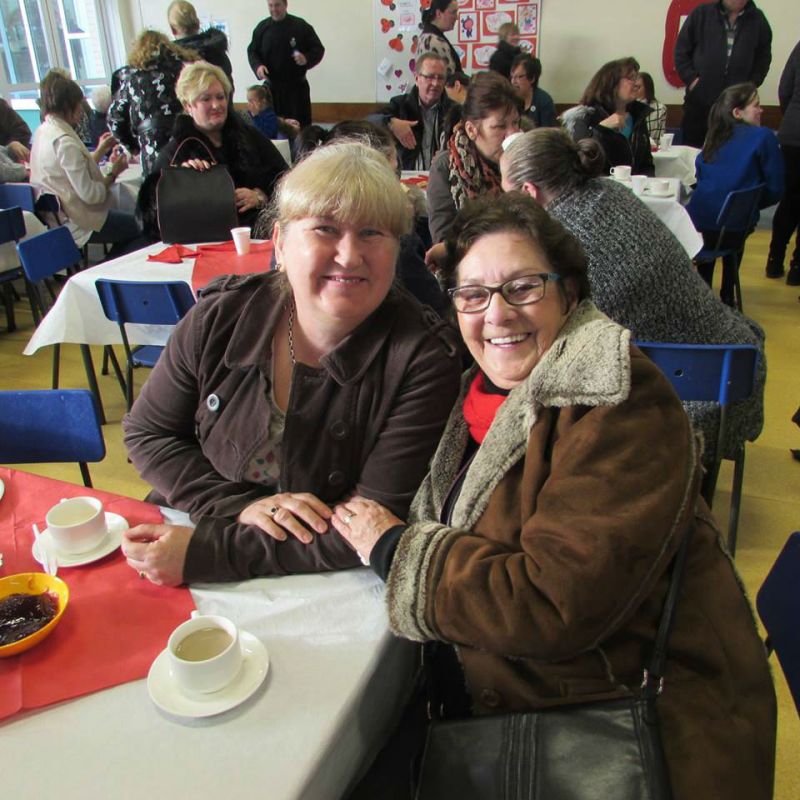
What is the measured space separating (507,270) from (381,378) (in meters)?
0.33

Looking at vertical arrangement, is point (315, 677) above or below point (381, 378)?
below

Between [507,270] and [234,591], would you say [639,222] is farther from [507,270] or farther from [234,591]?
[234,591]

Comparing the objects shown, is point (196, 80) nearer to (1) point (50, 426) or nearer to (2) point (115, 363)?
(2) point (115, 363)

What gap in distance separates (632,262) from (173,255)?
77.7 inches

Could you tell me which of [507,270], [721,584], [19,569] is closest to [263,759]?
[19,569]

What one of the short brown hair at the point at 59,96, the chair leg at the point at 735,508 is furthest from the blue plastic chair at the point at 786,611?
the short brown hair at the point at 59,96

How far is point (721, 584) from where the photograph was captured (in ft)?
3.24

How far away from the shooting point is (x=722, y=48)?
598 centimetres

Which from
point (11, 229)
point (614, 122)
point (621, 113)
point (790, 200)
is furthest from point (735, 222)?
point (11, 229)

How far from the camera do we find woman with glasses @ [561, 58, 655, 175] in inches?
177

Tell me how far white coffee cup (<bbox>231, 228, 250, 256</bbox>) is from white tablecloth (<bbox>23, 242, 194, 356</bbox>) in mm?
221

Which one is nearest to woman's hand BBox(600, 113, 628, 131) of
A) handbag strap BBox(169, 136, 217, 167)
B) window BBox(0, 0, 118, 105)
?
handbag strap BBox(169, 136, 217, 167)

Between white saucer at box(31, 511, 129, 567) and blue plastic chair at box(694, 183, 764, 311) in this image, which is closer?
white saucer at box(31, 511, 129, 567)

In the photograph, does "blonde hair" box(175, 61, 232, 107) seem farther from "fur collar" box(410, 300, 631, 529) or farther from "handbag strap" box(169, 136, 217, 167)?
"fur collar" box(410, 300, 631, 529)
